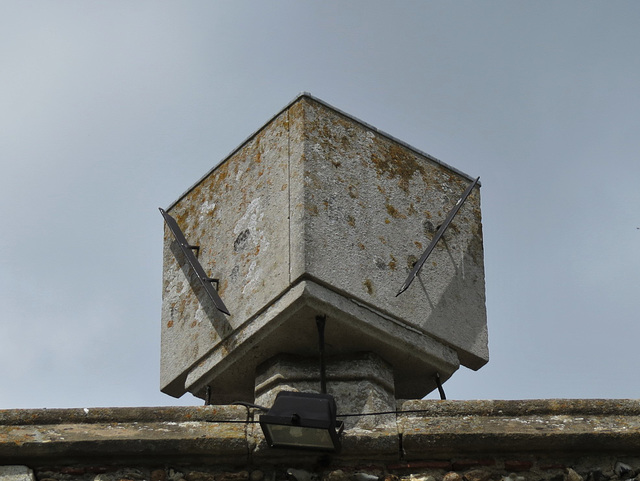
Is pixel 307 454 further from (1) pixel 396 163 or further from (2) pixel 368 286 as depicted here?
(1) pixel 396 163

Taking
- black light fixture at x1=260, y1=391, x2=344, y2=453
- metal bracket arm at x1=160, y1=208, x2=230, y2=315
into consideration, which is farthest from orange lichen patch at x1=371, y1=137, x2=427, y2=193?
black light fixture at x1=260, y1=391, x2=344, y2=453

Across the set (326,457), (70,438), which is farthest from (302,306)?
(70,438)

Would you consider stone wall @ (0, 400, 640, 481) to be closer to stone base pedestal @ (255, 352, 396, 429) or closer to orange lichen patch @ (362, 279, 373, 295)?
stone base pedestal @ (255, 352, 396, 429)

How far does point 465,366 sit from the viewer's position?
20.7 ft

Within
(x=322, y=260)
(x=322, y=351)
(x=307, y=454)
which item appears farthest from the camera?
(x=322, y=260)

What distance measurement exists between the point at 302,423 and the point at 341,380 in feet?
2.24

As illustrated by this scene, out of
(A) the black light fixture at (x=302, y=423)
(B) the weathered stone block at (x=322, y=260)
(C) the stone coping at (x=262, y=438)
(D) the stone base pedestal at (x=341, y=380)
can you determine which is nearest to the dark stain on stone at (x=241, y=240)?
(B) the weathered stone block at (x=322, y=260)

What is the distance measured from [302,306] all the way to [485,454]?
983 millimetres

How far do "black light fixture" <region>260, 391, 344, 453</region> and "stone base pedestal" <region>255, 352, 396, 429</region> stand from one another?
0.40 metres

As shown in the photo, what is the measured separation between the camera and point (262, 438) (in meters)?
5.34

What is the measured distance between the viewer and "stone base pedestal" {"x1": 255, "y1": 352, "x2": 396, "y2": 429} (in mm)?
5715

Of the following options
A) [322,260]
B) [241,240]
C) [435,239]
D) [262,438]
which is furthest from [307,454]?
[435,239]

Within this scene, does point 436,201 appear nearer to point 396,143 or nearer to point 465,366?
point 396,143

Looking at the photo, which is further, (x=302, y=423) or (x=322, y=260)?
(x=322, y=260)
